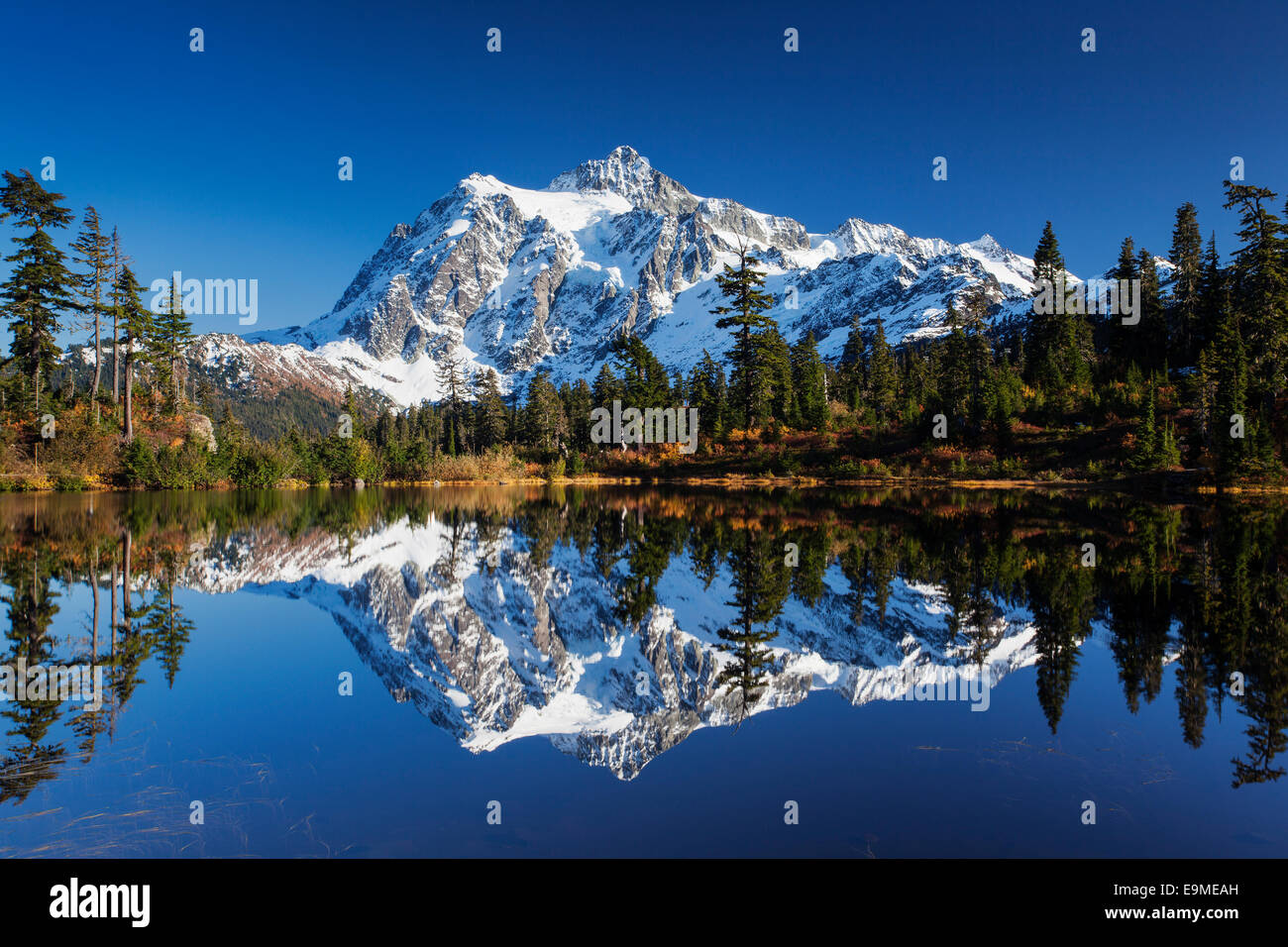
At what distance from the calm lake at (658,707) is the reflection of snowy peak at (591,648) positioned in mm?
47

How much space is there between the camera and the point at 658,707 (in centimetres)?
539

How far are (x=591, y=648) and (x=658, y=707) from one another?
6.16ft

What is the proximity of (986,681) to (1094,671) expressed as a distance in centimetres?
96

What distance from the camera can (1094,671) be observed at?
5.87 meters

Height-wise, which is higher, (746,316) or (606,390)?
(746,316)

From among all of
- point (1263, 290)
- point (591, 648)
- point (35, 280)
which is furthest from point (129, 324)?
point (1263, 290)

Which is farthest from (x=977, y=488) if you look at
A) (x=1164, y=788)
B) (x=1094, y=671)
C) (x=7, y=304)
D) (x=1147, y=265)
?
(x=7, y=304)

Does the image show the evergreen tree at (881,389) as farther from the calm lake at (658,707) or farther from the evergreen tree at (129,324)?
the evergreen tree at (129,324)

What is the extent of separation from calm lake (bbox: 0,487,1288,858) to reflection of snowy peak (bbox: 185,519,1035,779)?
5 cm

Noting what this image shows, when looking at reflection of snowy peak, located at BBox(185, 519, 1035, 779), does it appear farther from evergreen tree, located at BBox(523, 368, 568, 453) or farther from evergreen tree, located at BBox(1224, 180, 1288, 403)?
evergreen tree, located at BBox(523, 368, 568, 453)

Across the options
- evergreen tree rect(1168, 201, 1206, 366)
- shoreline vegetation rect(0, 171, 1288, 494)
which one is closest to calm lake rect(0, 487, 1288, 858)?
shoreline vegetation rect(0, 171, 1288, 494)

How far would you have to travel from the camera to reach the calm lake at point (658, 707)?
11.9 ft

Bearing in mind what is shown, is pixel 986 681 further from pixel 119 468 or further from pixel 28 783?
pixel 119 468

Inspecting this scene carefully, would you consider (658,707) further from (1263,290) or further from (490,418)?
(490,418)
